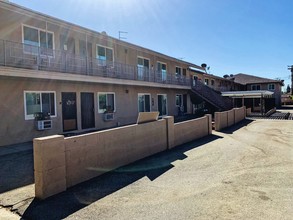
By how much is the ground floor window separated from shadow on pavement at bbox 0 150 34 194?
14.7 m

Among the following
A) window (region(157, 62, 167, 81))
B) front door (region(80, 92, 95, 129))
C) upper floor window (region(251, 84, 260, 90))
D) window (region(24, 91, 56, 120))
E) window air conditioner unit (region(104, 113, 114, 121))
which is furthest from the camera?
upper floor window (region(251, 84, 260, 90))

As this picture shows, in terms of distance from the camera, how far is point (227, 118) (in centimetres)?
1702

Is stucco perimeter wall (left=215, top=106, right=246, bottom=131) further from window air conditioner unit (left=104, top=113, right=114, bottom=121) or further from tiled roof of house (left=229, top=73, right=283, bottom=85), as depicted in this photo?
tiled roof of house (left=229, top=73, right=283, bottom=85)

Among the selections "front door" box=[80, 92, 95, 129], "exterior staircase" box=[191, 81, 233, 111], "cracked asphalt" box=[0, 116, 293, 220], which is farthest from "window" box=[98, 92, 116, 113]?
"exterior staircase" box=[191, 81, 233, 111]

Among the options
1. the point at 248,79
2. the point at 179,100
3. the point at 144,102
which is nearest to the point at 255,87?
the point at 248,79

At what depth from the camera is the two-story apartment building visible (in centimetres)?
1063

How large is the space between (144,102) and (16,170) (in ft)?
46.5

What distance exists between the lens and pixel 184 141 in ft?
35.8

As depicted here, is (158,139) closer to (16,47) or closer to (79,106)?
(79,106)

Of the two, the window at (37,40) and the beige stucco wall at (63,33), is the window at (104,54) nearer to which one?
the beige stucco wall at (63,33)

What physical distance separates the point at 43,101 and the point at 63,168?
317 inches

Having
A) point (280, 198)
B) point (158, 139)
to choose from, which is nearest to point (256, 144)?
point (158, 139)

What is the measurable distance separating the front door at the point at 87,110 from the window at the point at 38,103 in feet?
6.72

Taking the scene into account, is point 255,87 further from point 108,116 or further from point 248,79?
point 108,116
